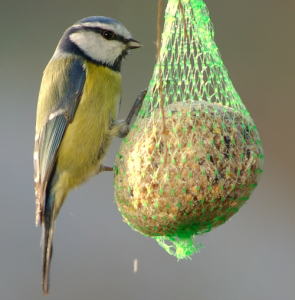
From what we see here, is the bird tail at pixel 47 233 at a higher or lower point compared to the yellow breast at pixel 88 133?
lower

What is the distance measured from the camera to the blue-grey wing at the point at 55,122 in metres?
1.97

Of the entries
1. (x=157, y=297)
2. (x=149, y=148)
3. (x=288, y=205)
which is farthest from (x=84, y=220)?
(x=149, y=148)

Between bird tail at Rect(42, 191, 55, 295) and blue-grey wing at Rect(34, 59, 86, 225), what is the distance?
3 cm

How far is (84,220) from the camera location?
10.6 feet

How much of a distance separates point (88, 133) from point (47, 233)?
1.43 ft

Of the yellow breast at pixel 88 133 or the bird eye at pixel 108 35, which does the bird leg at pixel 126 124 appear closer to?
the yellow breast at pixel 88 133

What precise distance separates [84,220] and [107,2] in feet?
5.30

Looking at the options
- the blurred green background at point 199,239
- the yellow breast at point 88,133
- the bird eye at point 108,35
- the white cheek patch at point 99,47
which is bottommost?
the blurred green background at point 199,239

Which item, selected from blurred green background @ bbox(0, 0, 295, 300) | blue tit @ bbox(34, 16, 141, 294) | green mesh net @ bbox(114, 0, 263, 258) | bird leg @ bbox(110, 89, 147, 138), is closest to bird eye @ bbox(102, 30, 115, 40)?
blue tit @ bbox(34, 16, 141, 294)

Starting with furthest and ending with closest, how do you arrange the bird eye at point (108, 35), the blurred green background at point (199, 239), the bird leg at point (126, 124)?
the blurred green background at point (199, 239) → the bird eye at point (108, 35) → the bird leg at point (126, 124)

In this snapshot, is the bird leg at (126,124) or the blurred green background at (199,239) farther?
the blurred green background at (199,239)

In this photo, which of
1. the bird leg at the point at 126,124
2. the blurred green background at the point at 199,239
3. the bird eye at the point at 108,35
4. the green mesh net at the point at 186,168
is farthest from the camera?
the blurred green background at the point at 199,239

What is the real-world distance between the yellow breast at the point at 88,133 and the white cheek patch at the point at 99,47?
0.11 m

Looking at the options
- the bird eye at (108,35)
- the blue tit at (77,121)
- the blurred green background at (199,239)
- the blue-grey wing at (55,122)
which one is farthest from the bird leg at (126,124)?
the blurred green background at (199,239)
